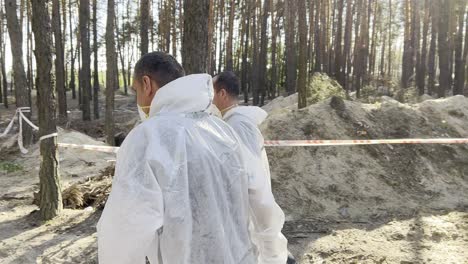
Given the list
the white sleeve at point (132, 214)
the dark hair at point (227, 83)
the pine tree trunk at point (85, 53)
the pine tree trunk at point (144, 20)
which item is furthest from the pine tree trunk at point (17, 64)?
the white sleeve at point (132, 214)

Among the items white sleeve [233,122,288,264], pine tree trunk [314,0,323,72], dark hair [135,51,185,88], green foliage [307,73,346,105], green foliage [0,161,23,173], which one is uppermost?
pine tree trunk [314,0,323,72]

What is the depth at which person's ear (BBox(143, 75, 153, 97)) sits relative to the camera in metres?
1.76

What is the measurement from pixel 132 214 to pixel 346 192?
5.82 meters

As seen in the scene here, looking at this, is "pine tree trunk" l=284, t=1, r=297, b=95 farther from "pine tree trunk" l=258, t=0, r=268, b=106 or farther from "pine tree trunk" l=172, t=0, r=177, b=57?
"pine tree trunk" l=172, t=0, r=177, b=57

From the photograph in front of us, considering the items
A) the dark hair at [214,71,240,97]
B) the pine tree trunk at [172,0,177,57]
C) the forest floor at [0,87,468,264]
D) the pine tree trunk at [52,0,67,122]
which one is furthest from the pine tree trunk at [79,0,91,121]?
the dark hair at [214,71,240,97]

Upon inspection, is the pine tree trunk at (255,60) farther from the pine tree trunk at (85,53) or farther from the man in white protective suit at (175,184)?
the man in white protective suit at (175,184)

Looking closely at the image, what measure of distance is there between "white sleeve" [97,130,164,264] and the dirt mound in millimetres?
4898

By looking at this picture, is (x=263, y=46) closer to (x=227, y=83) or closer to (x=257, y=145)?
(x=227, y=83)

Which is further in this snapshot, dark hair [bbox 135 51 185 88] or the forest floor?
the forest floor

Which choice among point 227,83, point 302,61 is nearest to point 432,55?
point 302,61

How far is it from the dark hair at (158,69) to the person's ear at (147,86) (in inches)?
0.6

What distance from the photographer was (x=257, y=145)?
7.94 feet

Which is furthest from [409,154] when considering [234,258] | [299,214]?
[234,258]

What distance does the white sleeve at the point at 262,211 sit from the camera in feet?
6.62
